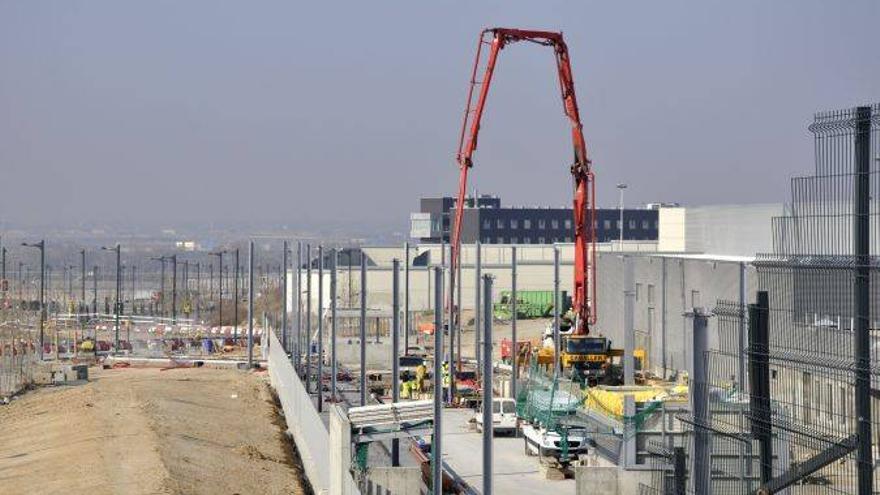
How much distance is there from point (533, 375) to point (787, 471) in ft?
96.0

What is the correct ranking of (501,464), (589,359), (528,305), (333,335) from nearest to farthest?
(501,464) → (333,335) → (589,359) → (528,305)

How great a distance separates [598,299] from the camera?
71.9 m

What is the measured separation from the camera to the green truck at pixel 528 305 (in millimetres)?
99062

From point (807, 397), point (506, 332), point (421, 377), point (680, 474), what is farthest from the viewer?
point (506, 332)

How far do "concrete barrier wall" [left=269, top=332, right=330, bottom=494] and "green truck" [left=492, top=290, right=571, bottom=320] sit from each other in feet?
155

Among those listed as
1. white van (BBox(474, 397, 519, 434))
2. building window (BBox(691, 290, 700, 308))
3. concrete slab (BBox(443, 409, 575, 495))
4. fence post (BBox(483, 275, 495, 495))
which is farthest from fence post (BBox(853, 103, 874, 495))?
building window (BBox(691, 290, 700, 308))

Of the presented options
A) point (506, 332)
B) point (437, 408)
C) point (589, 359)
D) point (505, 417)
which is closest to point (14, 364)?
point (589, 359)

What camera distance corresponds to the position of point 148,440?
39.0 meters

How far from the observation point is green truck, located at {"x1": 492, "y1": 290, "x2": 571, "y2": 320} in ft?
325

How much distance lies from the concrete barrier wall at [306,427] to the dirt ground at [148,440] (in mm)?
543

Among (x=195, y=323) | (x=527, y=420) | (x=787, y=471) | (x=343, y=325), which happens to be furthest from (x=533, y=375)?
(x=195, y=323)

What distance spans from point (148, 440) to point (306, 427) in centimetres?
469

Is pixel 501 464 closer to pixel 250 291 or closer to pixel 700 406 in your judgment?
pixel 700 406

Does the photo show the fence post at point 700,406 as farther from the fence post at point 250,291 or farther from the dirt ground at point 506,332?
the dirt ground at point 506,332
